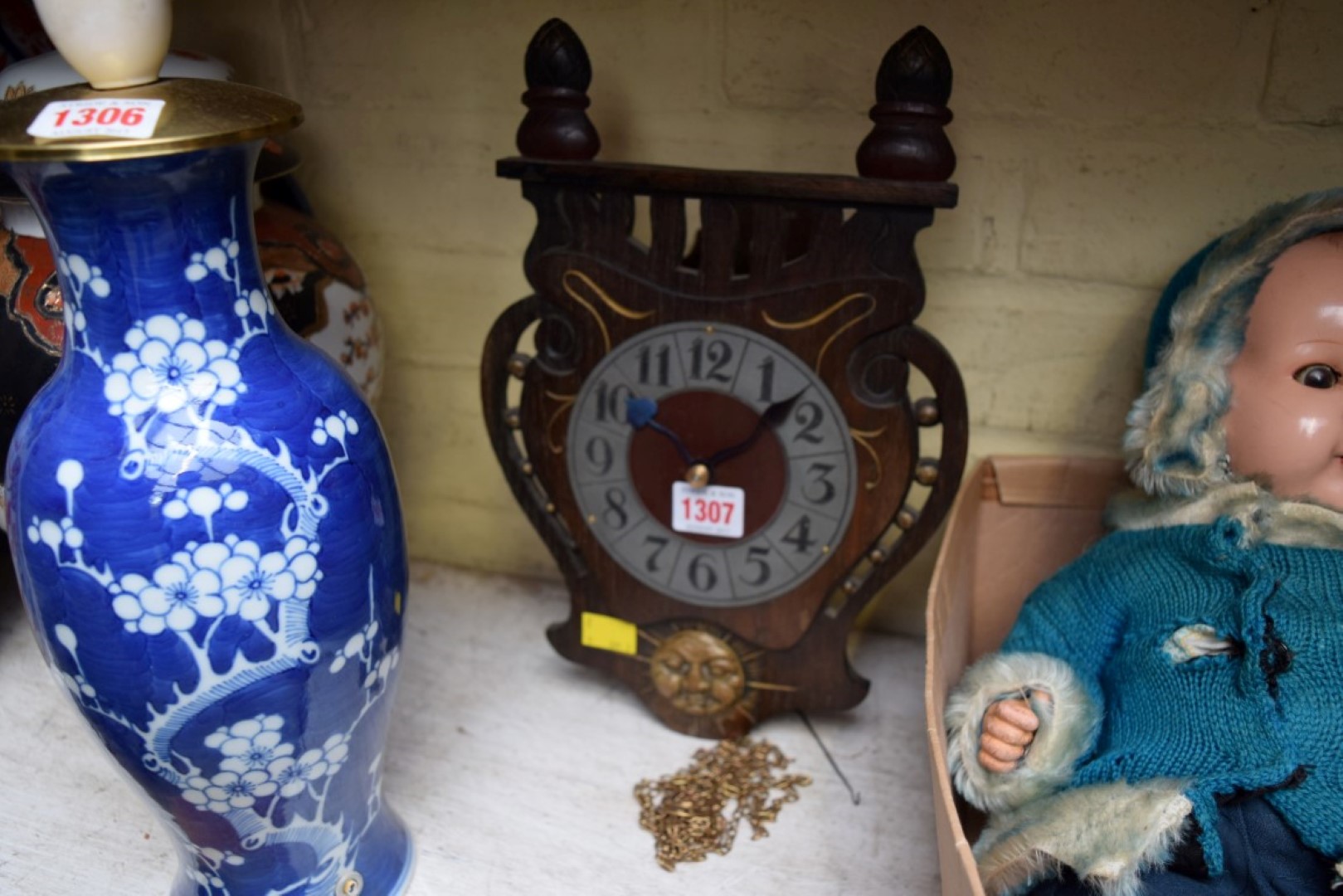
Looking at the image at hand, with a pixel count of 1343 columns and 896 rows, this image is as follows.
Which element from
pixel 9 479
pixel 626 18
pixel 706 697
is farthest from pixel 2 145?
pixel 706 697

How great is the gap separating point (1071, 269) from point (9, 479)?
93 cm

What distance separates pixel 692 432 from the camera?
1014mm

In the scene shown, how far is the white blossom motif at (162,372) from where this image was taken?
0.73 metres

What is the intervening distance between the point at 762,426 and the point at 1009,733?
0.33 metres

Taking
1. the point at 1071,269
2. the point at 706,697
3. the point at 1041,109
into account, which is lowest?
the point at 706,697

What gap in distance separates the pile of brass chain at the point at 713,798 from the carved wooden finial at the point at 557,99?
0.58 meters

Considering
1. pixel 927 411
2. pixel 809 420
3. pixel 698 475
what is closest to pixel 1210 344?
pixel 927 411

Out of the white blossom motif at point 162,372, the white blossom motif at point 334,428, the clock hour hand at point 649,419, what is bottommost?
the clock hour hand at point 649,419

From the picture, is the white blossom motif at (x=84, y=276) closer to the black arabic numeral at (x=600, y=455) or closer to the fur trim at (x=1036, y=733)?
the black arabic numeral at (x=600, y=455)

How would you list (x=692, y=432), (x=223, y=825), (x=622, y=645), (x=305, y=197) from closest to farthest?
1. (x=223, y=825)
2. (x=692, y=432)
3. (x=622, y=645)
4. (x=305, y=197)

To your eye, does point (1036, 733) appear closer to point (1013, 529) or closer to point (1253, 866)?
point (1253, 866)

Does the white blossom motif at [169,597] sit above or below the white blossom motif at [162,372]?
below

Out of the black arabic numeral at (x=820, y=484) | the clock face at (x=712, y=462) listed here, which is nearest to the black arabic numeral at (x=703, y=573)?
the clock face at (x=712, y=462)

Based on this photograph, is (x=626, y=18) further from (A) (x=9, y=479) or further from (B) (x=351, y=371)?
(A) (x=9, y=479)
